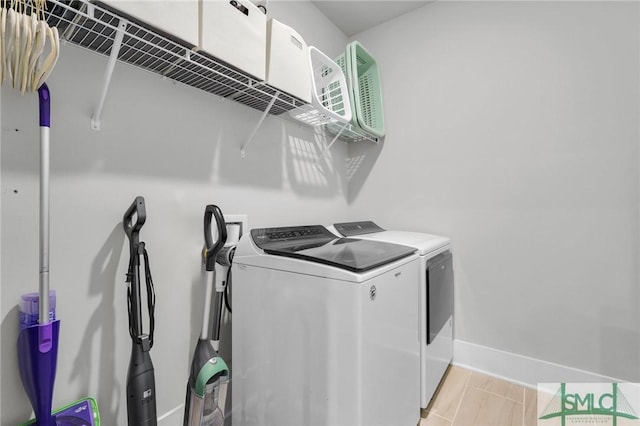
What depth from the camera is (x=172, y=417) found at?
1.29 metres

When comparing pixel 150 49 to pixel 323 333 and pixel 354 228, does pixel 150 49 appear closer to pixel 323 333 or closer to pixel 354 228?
pixel 323 333

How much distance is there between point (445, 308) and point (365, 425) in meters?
1.04

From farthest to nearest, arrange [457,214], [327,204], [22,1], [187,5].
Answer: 1. [327,204]
2. [457,214]
3. [187,5]
4. [22,1]

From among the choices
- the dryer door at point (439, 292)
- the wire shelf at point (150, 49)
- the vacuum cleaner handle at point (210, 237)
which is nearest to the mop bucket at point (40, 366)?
the vacuum cleaner handle at point (210, 237)

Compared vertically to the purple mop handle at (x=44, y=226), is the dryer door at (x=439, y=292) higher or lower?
lower

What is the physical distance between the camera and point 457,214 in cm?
206

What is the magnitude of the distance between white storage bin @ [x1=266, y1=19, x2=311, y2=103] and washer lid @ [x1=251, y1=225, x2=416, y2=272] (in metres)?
0.69

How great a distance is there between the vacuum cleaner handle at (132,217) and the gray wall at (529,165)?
183 centimetres

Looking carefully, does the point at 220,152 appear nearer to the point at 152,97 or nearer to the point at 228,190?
the point at 228,190

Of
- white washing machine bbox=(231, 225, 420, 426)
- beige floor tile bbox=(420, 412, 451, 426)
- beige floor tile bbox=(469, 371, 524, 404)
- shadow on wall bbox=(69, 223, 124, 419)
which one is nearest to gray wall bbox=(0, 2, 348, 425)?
shadow on wall bbox=(69, 223, 124, 419)

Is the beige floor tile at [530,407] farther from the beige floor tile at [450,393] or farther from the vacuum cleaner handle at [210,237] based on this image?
the vacuum cleaner handle at [210,237]

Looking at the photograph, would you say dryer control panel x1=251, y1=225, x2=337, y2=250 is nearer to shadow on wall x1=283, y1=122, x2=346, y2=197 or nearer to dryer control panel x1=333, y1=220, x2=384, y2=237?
dryer control panel x1=333, y1=220, x2=384, y2=237

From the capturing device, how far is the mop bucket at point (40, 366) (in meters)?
0.80

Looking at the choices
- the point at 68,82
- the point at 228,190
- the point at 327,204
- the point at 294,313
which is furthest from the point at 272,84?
the point at 327,204
